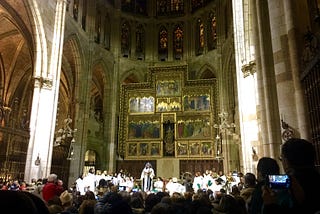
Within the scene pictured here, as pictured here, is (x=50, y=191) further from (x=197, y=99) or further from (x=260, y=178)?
(x=197, y=99)

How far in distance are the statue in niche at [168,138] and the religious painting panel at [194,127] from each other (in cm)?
81

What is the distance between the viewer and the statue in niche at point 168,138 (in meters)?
26.3

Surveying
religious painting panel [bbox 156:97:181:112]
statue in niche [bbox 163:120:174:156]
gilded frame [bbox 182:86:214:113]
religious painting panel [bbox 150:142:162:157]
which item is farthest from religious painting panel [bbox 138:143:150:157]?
gilded frame [bbox 182:86:214:113]

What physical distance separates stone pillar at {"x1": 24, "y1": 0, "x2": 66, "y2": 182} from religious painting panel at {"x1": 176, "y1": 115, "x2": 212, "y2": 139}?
41.7 ft

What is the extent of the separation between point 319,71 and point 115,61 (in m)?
25.9

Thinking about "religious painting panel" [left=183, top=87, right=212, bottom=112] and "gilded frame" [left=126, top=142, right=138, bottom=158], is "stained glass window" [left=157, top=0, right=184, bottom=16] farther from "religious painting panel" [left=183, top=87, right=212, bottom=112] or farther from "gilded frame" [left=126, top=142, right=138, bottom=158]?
"gilded frame" [left=126, top=142, right=138, bottom=158]

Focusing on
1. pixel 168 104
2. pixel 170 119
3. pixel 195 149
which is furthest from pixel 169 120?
pixel 195 149

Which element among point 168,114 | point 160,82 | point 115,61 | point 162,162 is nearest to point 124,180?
point 162,162

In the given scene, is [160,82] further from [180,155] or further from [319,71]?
[319,71]

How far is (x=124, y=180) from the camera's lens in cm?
1923

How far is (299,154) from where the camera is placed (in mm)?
2328

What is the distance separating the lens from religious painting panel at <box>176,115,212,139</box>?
25.6 m

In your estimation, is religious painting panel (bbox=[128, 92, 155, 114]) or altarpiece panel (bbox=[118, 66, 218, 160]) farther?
religious painting panel (bbox=[128, 92, 155, 114])

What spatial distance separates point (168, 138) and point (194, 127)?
2735 mm
